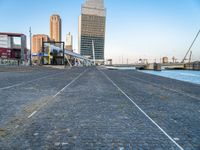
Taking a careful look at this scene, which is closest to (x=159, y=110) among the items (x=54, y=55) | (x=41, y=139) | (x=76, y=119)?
(x=76, y=119)

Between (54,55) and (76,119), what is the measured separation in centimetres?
7765

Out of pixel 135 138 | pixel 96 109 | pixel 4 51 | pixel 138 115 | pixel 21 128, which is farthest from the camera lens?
pixel 4 51

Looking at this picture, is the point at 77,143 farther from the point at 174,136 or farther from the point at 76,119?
the point at 174,136

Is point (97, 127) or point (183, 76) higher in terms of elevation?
point (97, 127)

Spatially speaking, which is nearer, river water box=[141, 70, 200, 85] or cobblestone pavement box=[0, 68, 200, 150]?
cobblestone pavement box=[0, 68, 200, 150]

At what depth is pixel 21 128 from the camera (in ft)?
16.8

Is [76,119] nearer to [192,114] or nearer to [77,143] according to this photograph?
[77,143]

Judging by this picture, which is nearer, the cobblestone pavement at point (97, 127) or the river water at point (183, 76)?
the cobblestone pavement at point (97, 127)

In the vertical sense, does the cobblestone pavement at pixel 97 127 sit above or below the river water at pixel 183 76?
above

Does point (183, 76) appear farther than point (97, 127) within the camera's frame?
Yes

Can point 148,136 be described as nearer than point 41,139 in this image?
No

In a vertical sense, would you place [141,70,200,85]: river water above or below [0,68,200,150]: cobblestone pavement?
below

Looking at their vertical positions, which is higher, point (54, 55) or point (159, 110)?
point (54, 55)

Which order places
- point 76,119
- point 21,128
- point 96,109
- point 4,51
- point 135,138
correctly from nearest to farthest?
point 135,138
point 21,128
point 76,119
point 96,109
point 4,51
